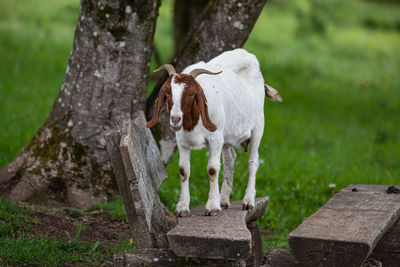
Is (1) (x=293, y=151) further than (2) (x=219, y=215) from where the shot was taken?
Yes

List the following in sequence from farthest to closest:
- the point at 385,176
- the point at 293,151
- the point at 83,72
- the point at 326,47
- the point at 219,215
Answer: the point at 326,47 → the point at 293,151 → the point at 385,176 → the point at 83,72 → the point at 219,215

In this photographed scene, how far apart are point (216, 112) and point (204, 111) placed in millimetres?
249

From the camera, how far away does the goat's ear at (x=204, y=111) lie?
10.7 ft

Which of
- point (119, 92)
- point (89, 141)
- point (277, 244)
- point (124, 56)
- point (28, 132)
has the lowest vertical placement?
point (277, 244)

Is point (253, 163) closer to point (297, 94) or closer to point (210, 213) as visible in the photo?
point (210, 213)

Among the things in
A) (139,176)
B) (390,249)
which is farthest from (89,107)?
(390,249)

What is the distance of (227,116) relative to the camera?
3779 millimetres

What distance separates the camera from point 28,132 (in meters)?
7.22

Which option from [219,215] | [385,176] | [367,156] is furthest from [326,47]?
[219,215]

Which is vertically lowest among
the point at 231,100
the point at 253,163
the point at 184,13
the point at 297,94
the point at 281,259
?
the point at 297,94

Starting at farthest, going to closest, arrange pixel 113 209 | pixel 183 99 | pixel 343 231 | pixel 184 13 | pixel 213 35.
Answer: pixel 184 13 → pixel 213 35 → pixel 113 209 → pixel 343 231 → pixel 183 99

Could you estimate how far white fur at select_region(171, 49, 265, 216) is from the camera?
3520 mm

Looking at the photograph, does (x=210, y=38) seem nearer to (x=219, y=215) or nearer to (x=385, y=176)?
(x=219, y=215)

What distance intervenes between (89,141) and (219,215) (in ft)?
6.82
